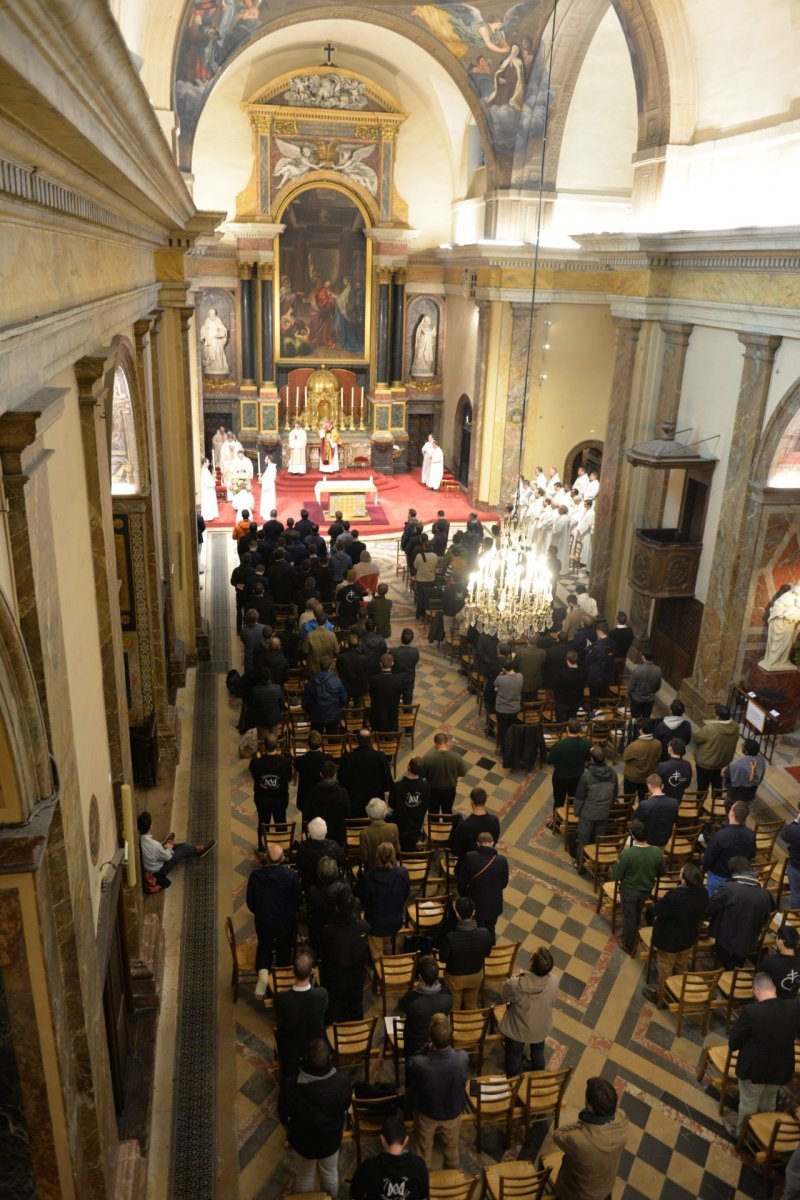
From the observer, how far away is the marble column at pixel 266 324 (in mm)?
22406

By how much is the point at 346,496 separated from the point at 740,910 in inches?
578

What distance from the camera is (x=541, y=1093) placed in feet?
18.3

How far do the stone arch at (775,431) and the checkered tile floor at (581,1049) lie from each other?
459cm

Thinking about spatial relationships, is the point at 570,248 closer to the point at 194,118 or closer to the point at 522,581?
the point at 194,118

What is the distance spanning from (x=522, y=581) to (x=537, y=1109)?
208 inches

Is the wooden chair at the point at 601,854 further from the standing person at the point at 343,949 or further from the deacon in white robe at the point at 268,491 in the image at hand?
the deacon in white robe at the point at 268,491

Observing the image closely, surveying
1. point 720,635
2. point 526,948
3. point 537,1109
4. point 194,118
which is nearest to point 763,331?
point 720,635

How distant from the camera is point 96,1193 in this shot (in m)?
4.22

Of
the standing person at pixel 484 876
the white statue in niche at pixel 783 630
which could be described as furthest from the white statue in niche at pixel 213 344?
the standing person at pixel 484 876

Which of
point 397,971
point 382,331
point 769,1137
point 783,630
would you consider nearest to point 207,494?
point 382,331

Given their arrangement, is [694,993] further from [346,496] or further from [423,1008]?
[346,496]

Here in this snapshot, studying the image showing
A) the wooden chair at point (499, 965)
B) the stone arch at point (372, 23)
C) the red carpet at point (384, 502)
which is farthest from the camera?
the red carpet at point (384, 502)

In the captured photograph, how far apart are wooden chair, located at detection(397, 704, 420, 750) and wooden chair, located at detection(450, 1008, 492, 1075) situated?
4565mm

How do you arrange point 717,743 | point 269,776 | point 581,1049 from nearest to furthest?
point 581,1049
point 269,776
point 717,743
